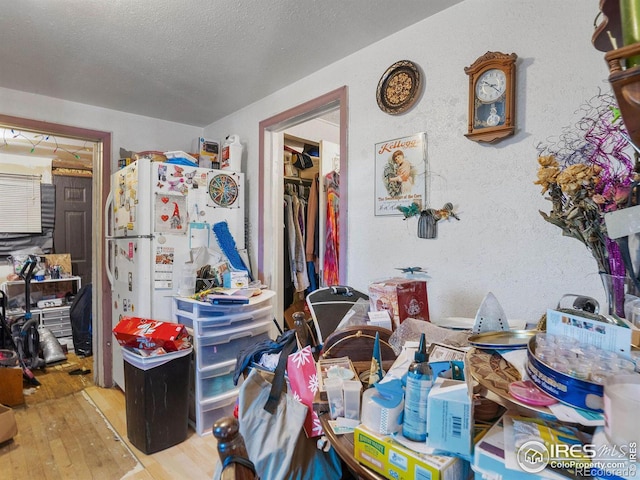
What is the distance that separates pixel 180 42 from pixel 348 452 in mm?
1952

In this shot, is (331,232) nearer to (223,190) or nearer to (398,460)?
(223,190)

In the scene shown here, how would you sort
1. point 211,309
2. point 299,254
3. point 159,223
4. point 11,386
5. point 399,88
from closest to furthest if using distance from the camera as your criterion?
point 399,88 < point 211,309 < point 159,223 < point 11,386 < point 299,254

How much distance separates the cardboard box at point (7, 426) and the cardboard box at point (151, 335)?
2.47 ft

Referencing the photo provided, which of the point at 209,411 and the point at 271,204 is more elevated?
the point at 271,204

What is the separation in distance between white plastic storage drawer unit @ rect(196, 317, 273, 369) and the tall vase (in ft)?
6.05

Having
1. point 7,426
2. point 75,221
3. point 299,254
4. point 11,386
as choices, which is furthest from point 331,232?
point 75,221

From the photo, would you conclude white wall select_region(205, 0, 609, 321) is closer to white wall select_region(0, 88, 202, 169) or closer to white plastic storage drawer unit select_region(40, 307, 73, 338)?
white wall select_region(0, 88, 202, 169)

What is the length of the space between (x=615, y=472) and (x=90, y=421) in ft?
8.97

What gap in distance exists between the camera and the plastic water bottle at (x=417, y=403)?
0.64m

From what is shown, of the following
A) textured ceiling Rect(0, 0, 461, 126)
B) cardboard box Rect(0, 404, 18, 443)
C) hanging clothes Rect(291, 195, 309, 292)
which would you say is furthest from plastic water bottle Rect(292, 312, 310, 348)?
cardboard box Rect(0, 404, 18, 443)

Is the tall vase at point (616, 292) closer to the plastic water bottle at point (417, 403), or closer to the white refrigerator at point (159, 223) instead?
the plastic water bottle at point (417, 403)

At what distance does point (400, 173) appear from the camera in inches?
67.1

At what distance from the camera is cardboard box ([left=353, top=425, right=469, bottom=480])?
1.89 ft

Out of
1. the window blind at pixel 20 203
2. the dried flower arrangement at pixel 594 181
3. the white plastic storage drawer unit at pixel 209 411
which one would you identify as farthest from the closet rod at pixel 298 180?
the window blind at pixel 20 203
